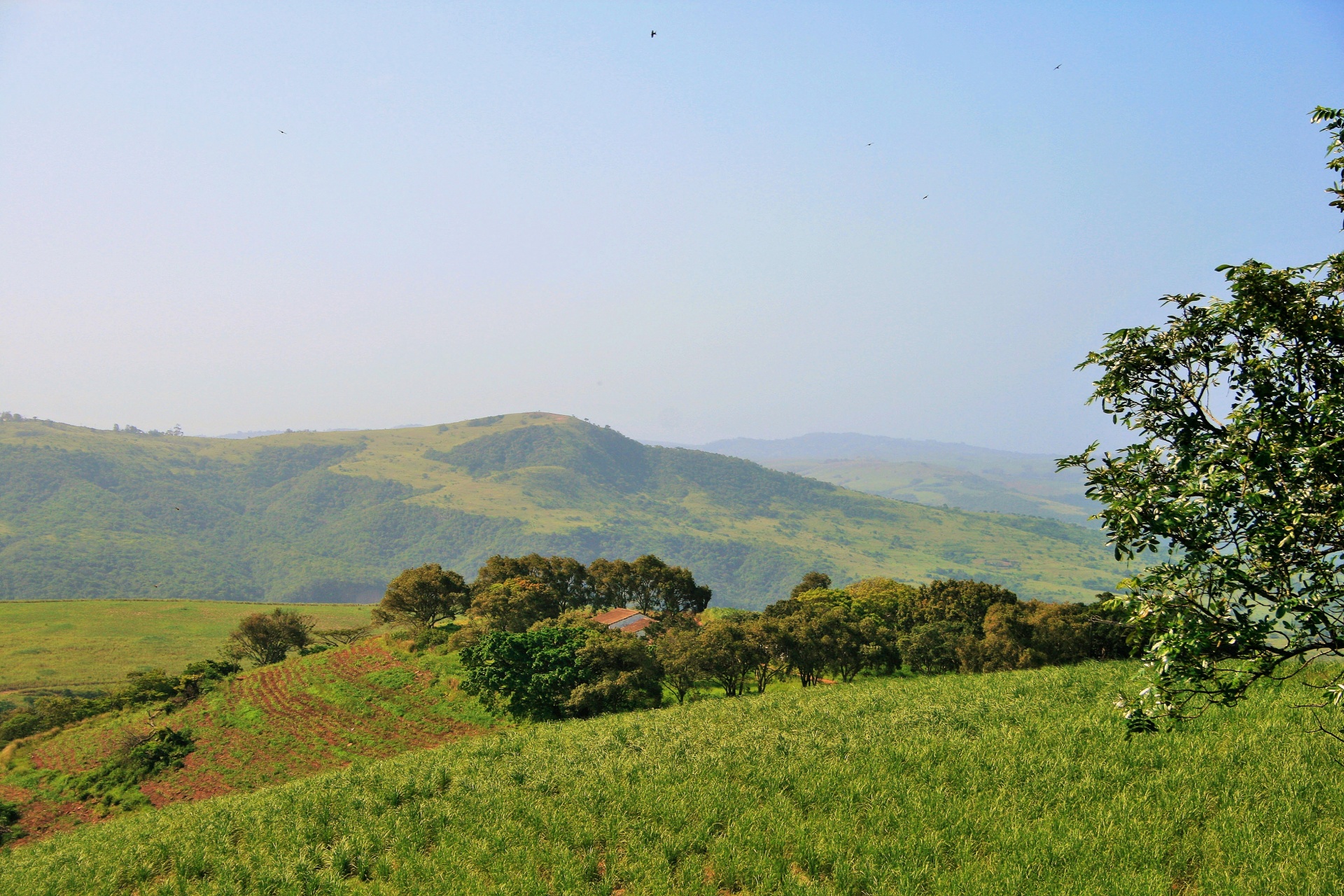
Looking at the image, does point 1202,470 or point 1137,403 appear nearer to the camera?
point 1202,470

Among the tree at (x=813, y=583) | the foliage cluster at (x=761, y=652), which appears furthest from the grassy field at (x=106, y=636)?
the tree at (x=813, y=583)

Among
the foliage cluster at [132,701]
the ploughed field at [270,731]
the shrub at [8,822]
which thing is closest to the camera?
the shrub at [8,822]

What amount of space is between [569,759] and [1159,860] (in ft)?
38.2

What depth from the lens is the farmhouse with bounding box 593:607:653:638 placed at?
82.9 m

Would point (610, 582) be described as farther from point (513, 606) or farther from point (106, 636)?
point (106, 636)

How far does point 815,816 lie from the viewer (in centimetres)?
1148

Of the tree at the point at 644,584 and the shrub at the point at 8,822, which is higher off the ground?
the tree at the point at 644,584

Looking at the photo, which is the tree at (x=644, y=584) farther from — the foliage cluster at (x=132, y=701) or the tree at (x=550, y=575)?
the foliage cluster at (x=132, y=701)

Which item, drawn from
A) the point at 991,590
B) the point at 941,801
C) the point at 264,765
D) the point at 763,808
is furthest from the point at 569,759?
the point at 991,590

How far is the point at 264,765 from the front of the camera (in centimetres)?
4362

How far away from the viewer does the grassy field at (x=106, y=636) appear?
105625 millimetres

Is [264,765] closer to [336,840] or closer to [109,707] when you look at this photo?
[109,707]

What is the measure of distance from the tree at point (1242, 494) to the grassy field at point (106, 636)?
436ft

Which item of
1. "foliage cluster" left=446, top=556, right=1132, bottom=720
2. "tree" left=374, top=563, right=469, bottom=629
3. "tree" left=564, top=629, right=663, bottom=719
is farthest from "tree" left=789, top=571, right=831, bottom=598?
"tree" left=374, top=563, right=469, bottom=629
